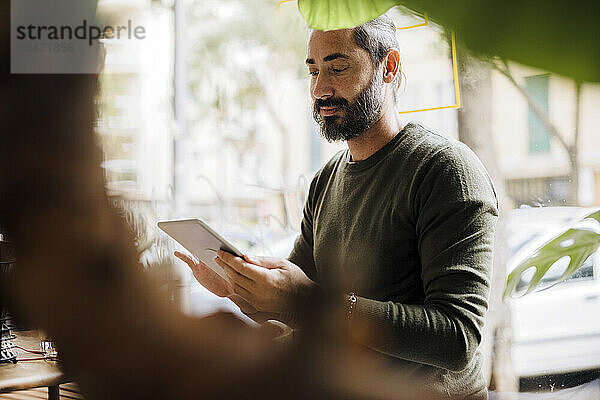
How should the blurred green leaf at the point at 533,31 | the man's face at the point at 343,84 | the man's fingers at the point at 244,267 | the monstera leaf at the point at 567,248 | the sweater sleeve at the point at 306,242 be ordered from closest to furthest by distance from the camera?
the blurred green leaf at the point at 533,31 → the monstera leaf at the point at 567,248 → the man's fingers at the point at 244,267 → the man's face at the point at 343,84 → the sweater sleeve at the point at 306,242

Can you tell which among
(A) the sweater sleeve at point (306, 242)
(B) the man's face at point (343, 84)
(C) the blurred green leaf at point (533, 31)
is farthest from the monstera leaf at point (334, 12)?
(A) the sweater sleeve at point (306, 242)

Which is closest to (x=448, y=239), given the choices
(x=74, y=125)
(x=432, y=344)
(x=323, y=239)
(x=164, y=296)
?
(x=432, y=344)

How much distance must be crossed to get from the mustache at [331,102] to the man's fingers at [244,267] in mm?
311

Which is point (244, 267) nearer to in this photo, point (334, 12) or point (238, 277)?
point (238, 277)

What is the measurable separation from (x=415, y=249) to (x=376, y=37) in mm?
317

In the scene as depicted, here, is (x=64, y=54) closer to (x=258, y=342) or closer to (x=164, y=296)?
(x=164, y=296)

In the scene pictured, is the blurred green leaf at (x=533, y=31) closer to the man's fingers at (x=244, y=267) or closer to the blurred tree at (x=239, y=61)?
the man's fingers at (x=244, y=267)

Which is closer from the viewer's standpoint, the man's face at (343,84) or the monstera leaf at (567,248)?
the monstera leaf at (567,248)

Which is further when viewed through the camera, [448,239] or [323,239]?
[323,239]

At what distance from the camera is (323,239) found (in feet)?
3.32

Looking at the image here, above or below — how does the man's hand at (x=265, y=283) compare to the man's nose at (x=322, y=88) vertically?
below

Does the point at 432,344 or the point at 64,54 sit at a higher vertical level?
the point at 64,54

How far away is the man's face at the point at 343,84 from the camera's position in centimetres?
94

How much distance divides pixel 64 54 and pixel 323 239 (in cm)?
51
